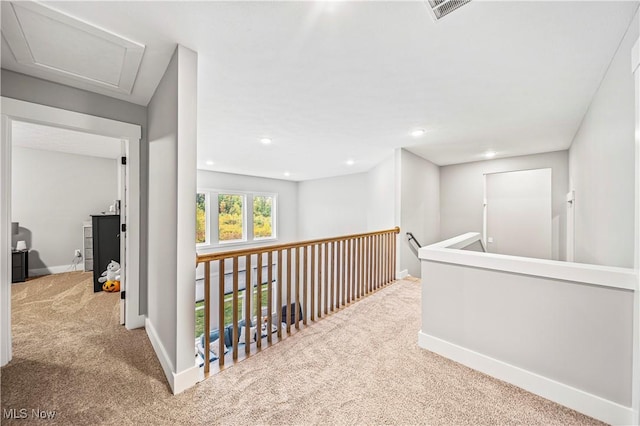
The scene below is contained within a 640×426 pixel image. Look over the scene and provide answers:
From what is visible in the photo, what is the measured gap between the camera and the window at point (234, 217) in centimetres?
659

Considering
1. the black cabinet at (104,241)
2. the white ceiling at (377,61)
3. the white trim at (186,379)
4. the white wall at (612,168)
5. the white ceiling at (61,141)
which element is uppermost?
the white ceiling at (61,141)

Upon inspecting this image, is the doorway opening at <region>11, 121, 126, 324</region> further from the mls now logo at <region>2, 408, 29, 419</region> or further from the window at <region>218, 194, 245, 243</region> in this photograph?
the mls now logo at <region>2, 408, 29, 419</region>

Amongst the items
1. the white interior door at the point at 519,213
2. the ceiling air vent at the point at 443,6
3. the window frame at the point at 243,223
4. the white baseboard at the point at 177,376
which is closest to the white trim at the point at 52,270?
the window frame at the point at 243,223

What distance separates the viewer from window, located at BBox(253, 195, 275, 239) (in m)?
7.61

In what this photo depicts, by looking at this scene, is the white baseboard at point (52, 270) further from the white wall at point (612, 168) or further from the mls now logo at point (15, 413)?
the white wall at point (612, 168)

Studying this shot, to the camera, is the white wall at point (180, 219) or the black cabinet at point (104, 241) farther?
the black cabinet at point (104, 241)

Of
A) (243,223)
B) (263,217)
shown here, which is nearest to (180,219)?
(243,223)

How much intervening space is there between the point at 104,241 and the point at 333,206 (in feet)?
16.7

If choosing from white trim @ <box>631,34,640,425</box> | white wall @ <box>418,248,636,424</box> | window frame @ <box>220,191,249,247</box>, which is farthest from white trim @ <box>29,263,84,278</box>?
white trim @ <box>631,34,640,425</box>

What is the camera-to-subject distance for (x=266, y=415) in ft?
4.81

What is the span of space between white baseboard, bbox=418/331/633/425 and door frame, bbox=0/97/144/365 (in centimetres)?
291

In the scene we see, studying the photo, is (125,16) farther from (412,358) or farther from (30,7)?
(412,358)

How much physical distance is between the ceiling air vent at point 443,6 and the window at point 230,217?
6.44 m

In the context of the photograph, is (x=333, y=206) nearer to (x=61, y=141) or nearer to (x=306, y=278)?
(x=306, y=278)
